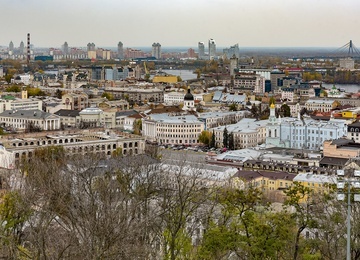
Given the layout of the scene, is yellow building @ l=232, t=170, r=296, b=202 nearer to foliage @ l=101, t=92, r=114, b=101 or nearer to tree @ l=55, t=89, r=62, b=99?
foliage @ l=101, t=92, r=114, b=101

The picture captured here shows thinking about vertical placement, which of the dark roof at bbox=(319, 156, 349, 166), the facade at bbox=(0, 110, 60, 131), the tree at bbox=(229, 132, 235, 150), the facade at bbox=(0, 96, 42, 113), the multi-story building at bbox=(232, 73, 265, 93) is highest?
the multi-story building at bbox=(232, 73, 265, 93)

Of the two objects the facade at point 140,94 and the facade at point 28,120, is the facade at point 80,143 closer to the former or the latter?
the facade at point 28,120

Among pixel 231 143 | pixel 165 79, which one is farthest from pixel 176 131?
pixel 165 79

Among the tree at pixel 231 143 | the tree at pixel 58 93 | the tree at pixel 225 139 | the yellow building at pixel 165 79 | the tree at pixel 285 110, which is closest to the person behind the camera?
the tree at pixel 231 143

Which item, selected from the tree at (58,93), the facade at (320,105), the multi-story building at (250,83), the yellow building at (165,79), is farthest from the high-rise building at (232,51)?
the facade at (320,105)

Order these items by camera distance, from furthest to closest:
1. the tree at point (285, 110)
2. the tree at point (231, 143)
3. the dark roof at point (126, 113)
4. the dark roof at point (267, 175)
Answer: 1. the tree at point (285, 110)
2. the dark roof at point (126, 113)
3. the tree at point (231, 143)
4. the dark roof at point (267, 175)

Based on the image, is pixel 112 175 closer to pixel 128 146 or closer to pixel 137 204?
pixel 137 204

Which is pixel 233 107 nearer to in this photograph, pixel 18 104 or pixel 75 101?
pixel 75 101

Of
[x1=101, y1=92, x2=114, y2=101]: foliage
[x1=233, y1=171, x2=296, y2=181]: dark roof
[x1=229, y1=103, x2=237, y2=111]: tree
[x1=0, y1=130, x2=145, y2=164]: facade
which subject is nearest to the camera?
[x1=233, y1=171, x2=296, y2=181]: dark roof

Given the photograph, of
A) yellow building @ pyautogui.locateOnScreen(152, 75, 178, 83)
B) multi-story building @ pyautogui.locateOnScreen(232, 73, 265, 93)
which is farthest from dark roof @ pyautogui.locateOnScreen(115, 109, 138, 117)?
yellow building @ pyautogui.locateOnScreen(152, 75, 178, 83)

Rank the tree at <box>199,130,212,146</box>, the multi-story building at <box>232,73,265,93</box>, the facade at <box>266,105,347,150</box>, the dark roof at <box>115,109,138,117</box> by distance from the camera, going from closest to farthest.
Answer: the facade at <box>266,105,347,150</box>
the tree at <box>199,130,212,146</box>
the dark roof at <box>115,109,138,117</box>
the multi-story building at <box>232,73,265,93</box>
